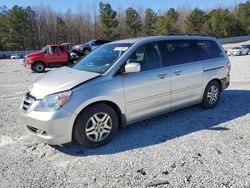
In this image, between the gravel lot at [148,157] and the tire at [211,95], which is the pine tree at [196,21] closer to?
the tire at [211,95]

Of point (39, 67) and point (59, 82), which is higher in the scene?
point (59, 82)

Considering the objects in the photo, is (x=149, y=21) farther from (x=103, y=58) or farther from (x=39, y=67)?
(x=103, y=58)

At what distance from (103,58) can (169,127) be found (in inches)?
70.0

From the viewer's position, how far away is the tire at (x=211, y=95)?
591 centimetres

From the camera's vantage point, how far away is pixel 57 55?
59.8 feet

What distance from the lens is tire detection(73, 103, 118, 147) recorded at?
4.09 m

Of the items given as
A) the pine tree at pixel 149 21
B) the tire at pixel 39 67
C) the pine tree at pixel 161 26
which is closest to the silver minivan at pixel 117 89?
the tire at pixel 39 67

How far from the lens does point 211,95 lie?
19.8 ft

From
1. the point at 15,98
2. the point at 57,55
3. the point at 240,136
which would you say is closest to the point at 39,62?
the point at 57,55

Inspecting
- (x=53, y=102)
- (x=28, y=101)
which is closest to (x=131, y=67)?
(x=53, y=102)

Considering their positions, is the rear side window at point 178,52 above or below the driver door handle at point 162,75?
above

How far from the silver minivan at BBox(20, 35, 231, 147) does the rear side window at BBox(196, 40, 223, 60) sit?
0.09 feet

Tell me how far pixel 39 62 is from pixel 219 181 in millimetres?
16294

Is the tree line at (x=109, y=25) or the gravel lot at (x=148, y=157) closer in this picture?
the gravel lot at (x=148, y=157)
